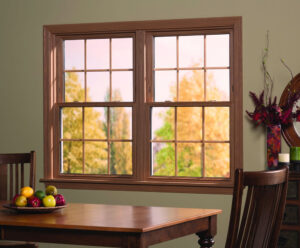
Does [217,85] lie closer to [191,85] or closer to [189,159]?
[191,85]

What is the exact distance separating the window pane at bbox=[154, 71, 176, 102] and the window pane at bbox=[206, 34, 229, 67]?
1.23 feet

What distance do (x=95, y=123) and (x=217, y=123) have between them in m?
1.21

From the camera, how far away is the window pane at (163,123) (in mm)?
5215

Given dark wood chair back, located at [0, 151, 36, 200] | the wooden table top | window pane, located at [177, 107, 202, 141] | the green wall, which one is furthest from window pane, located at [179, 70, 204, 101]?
the wooden table top

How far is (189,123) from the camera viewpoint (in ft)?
17.0

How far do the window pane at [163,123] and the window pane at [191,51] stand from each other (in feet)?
1.54

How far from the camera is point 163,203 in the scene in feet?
16.8

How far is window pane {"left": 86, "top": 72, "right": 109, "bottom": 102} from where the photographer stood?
541 centimetres

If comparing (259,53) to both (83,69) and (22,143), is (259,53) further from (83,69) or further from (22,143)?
(22,143)

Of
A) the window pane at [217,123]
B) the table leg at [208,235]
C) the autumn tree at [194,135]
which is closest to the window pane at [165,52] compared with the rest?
the autumn tree at [194,135]

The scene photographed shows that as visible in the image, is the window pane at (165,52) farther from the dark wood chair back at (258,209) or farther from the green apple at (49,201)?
the dark wood chair back at (258,209)

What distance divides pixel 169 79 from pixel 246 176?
123 inches

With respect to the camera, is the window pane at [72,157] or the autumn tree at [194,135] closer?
the autumn tree at [194,135]

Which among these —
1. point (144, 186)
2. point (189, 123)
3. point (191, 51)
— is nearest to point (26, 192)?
point (144, 186)
